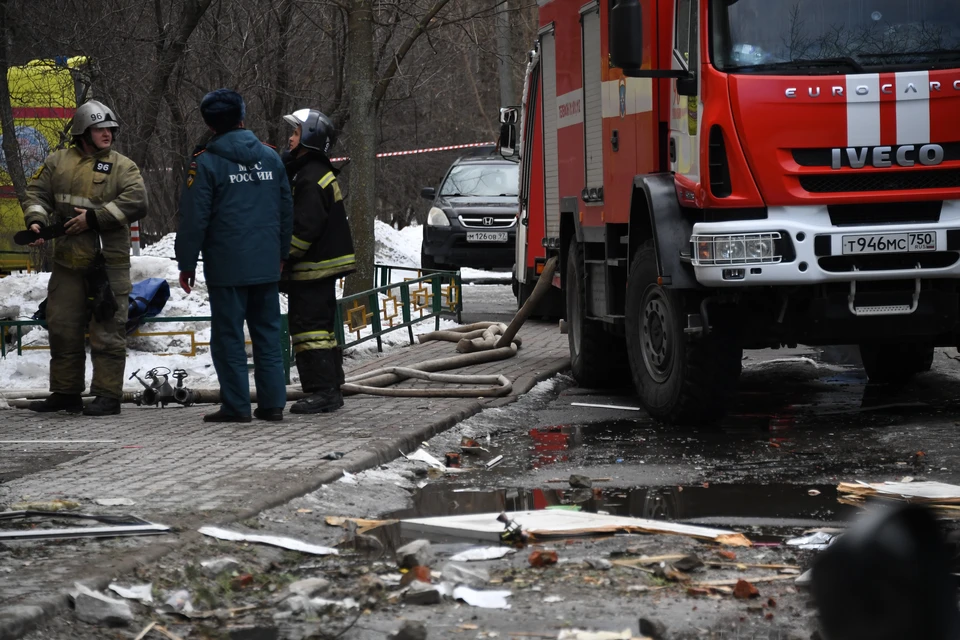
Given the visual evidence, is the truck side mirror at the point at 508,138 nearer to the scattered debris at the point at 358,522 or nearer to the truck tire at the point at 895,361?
the truck tire at the point at 895,361

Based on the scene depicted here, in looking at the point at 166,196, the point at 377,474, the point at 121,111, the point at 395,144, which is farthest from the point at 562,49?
the point at 395,144

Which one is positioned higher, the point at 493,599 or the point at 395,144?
the point at 395,144

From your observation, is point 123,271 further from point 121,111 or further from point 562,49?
point 121,111

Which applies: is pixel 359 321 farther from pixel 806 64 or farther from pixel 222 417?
pixel 806 64

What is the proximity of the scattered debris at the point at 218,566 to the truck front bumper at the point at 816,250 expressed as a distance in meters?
3.71

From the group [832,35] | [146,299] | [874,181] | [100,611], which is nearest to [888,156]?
[874,181]

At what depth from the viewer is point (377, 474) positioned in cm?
688

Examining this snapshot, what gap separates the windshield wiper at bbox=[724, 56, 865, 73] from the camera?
7.78 meters

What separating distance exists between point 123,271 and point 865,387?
5399 mm

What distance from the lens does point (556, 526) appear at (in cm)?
540

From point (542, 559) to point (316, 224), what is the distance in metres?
4.29

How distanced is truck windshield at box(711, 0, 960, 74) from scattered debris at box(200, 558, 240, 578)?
4371mm

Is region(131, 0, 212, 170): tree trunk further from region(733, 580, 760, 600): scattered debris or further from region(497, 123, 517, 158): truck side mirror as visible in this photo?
region(733, 580, 760, 600): scattered debris

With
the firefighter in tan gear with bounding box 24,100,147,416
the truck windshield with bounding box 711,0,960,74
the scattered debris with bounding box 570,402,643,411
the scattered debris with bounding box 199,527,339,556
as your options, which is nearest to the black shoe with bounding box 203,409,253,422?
the firefighter in tan gear with bounding box 24,100,147,416
